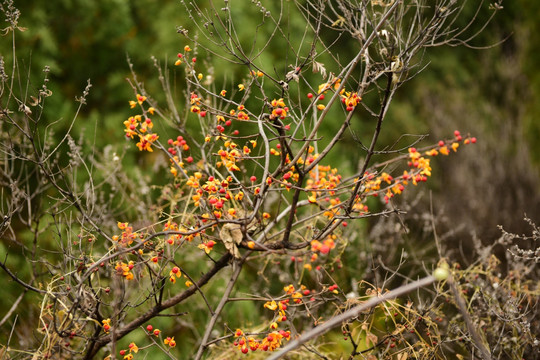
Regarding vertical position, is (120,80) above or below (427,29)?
below

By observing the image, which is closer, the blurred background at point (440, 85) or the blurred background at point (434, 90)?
the blurred background at point (434, 90)

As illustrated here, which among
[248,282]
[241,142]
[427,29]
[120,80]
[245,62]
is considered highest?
[427,29]

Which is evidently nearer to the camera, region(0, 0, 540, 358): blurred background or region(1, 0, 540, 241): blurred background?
region(0, 0, 540, 358): blurred background

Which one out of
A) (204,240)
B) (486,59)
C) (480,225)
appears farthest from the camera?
(486,59)

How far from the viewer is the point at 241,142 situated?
17.3 ft

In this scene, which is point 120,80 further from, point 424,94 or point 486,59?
point 486,59

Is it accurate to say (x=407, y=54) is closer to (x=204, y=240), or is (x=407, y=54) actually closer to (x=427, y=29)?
(x=427, y=29)

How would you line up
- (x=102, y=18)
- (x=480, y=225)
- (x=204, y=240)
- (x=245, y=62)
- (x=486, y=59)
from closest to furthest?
(x=245, y=62) → (x=204, y=240) → (x=102, y=18) → (x=480, y=225) → (x=486, y=59)

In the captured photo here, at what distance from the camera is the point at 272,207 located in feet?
17.0

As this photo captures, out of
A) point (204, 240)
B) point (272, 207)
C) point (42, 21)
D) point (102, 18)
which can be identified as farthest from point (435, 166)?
point (204, 240)

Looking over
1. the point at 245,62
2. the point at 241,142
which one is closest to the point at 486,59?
the point at 241,142

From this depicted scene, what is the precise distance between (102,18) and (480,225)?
530cm

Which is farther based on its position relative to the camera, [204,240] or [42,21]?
[42,21]

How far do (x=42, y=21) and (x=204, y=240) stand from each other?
4128 mm
